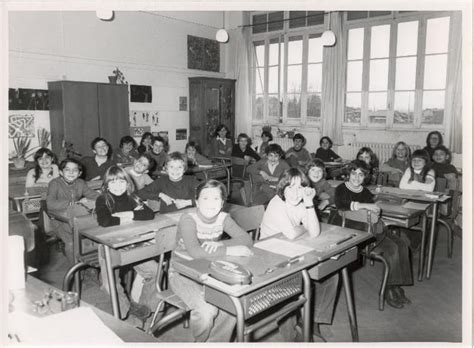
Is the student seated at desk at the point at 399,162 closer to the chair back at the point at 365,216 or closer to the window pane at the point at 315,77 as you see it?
the chair back at the point at 365,216

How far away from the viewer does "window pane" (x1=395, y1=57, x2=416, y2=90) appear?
23.4 ft

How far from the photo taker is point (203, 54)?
28.8ft

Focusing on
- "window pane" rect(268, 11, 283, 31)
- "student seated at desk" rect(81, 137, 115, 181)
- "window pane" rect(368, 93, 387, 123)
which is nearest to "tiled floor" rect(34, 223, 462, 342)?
"student seated at desk" rect(81, 137, 115, 181)

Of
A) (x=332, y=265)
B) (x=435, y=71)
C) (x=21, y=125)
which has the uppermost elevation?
(x=435, y=71)

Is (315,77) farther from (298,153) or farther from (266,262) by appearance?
(266,262)

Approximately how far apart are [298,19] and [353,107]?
2079 mm

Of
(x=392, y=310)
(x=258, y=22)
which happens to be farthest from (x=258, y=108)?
(x=392, y=310)

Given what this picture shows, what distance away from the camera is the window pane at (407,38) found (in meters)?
7.02

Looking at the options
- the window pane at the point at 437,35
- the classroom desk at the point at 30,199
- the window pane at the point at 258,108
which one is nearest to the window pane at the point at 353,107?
the window pane at the point at 437,35

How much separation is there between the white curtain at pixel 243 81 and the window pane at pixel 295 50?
0.90 metres

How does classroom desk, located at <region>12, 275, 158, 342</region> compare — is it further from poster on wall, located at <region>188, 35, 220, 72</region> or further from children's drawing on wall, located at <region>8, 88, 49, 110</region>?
poster on wall, located at <region>188, 35, 220, 72</region>

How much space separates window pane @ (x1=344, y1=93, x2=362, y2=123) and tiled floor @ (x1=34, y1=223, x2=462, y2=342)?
4281mm

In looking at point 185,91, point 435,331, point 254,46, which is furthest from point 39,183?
point 254,46

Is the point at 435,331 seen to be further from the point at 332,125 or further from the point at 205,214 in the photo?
the point at 332,125
